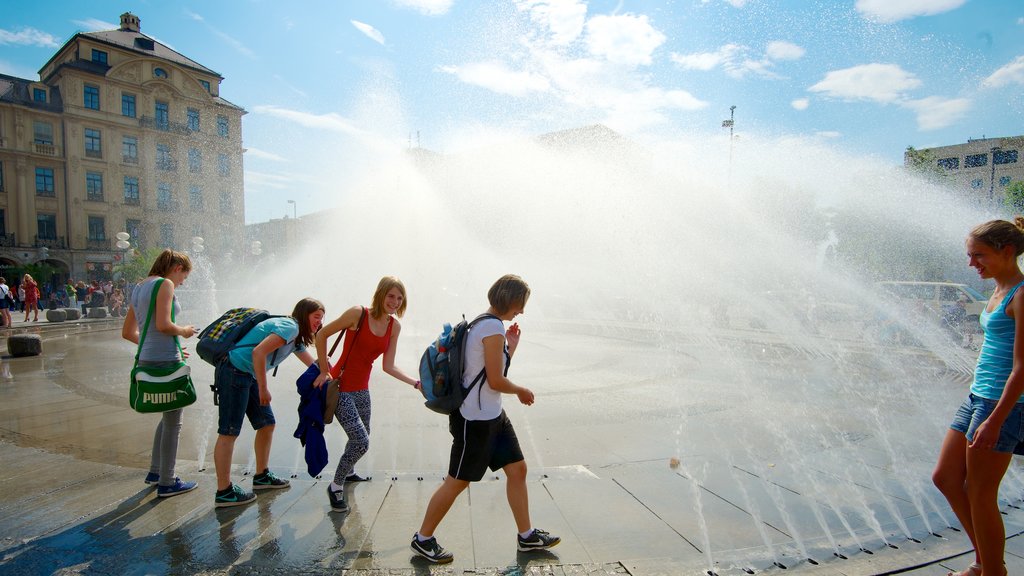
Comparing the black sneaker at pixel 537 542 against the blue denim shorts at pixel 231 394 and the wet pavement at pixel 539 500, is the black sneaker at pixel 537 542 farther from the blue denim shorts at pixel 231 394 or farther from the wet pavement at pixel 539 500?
the blue denim shorts at pixel 231 394

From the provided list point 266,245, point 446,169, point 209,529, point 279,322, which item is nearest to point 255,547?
point 209,529

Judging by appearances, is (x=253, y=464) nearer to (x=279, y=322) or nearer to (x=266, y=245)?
(x=279, y=322)

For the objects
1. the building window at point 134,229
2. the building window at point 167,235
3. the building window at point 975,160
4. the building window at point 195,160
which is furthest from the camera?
the building window at point 975,160

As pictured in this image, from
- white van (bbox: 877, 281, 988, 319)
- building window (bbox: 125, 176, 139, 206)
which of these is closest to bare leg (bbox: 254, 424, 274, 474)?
white van (bbox: 877, 281, 988, 319)

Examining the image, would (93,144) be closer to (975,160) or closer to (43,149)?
(43,149)

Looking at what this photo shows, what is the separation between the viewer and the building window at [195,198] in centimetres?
5062

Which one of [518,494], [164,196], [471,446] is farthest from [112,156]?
[518,494]

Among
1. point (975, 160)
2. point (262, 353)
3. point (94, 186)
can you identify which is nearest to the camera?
point (262, 353)

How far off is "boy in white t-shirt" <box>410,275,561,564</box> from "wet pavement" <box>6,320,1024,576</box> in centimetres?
15

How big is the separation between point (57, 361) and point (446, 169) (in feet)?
51.6

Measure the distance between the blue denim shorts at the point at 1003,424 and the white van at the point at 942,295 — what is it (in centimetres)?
1605

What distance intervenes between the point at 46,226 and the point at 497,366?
182ft

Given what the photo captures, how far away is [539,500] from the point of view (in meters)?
4.07

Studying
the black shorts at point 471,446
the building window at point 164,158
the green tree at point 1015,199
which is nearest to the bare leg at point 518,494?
the black shorts at point 471,446
